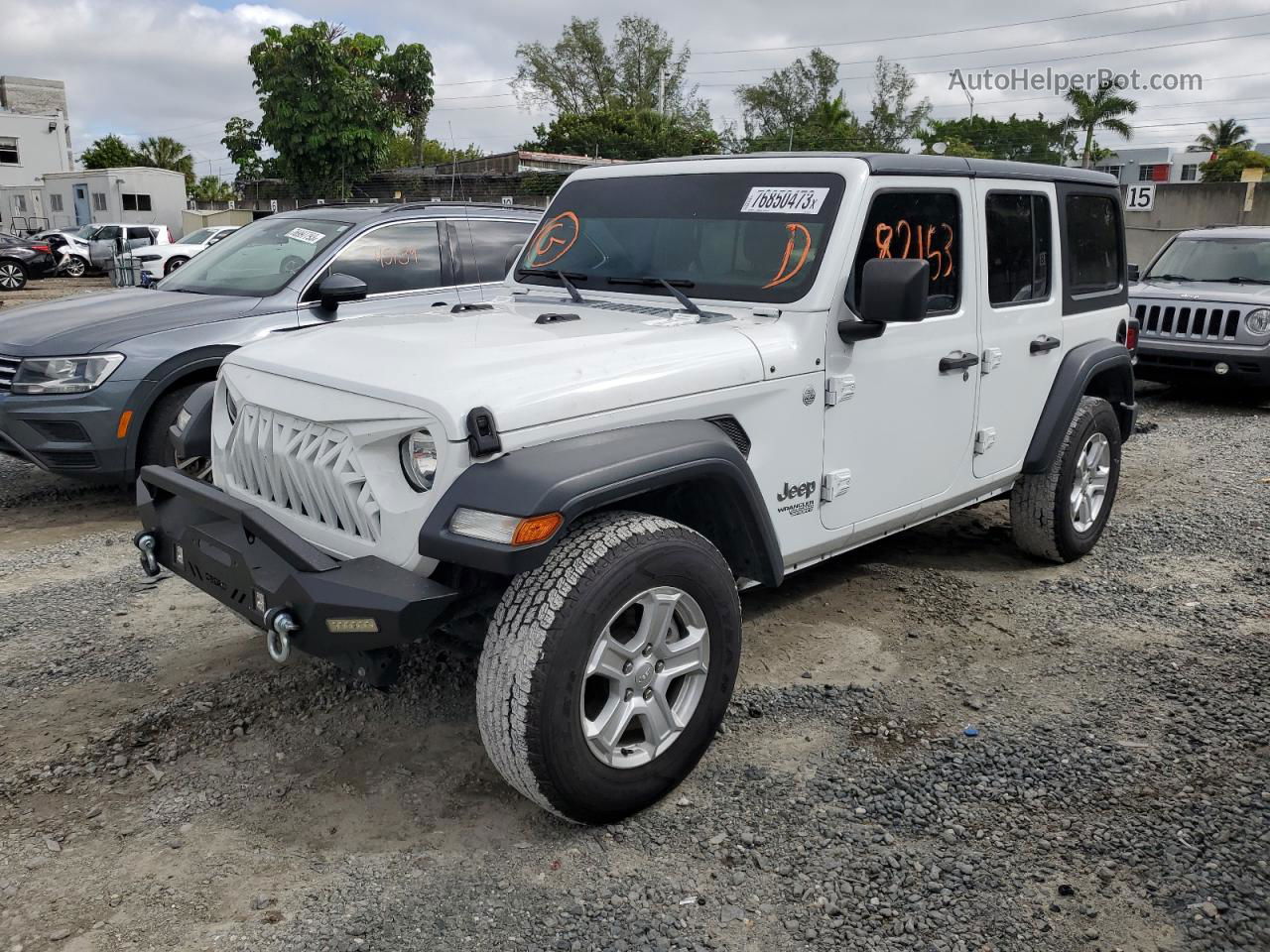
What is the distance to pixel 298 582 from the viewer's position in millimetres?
2676

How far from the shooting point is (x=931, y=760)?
3363 millimetres

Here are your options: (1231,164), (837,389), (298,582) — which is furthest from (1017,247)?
(1231,164)

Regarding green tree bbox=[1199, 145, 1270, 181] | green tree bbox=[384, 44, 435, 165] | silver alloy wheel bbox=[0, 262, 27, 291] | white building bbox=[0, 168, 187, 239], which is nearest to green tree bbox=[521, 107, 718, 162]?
green tree bbox=[384, 44, 435, 165]

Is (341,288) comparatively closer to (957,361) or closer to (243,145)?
(957,361)

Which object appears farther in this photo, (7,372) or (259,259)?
(259,259)

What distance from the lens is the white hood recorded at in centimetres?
274

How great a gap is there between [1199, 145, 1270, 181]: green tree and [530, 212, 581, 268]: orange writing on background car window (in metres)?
44.7

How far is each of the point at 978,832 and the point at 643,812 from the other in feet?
3.19

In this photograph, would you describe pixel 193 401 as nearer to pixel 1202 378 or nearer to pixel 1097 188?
pixel 1097 188

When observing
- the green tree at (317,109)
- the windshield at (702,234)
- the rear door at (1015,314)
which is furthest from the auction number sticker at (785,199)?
the green tree at (317,109)

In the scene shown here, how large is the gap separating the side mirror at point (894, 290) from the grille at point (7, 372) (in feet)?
15.3

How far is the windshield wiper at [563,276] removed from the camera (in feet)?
13.5

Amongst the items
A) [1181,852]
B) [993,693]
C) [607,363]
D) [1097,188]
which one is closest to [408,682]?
[607,363]

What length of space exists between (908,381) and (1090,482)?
1936 millimetres
